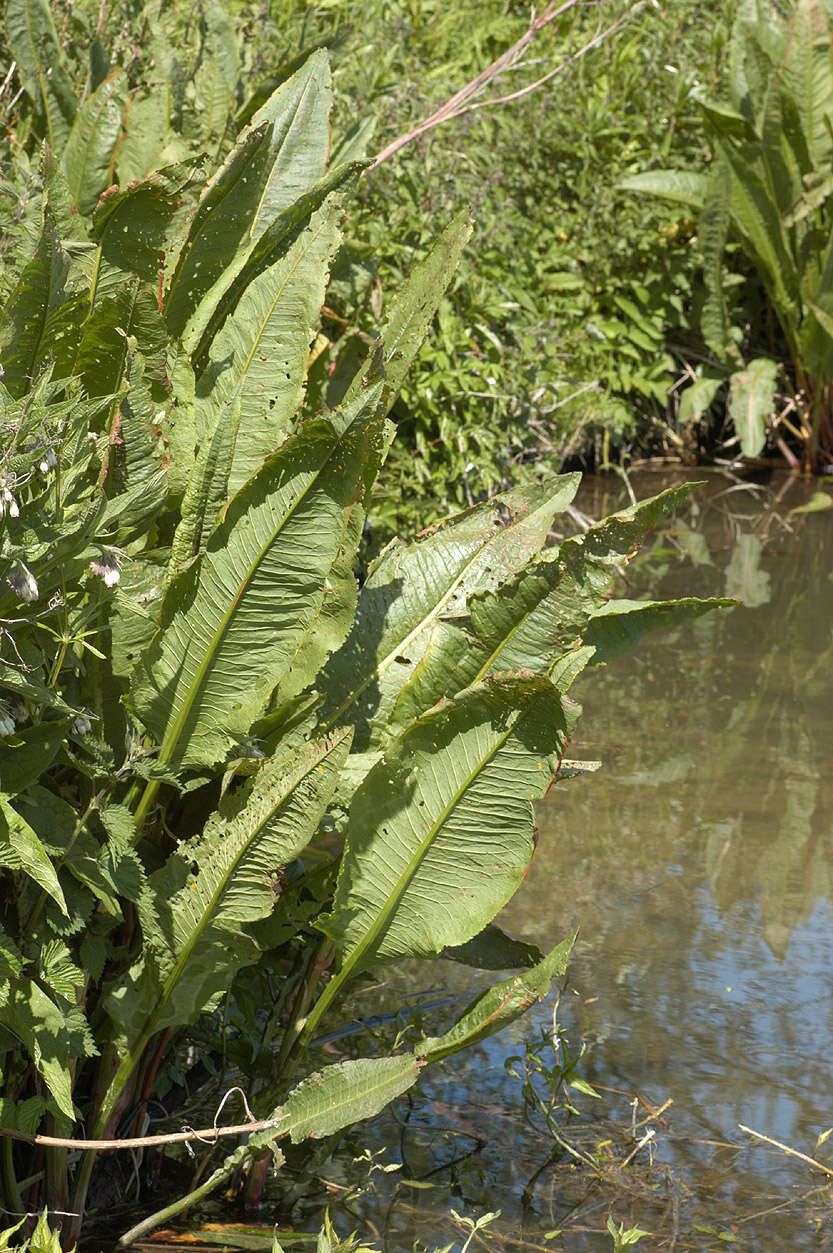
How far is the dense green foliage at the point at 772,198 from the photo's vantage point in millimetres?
6672

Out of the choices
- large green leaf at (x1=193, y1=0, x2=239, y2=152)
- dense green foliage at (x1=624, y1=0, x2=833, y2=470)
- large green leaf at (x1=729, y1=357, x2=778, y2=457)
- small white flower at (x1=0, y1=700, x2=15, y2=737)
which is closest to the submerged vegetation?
small white flower at (x1=0, y1=700, x2=15, y2=737)

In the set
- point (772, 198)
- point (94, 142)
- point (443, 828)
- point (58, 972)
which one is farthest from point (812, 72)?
point (58, 972)

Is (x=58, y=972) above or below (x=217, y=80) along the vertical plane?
below

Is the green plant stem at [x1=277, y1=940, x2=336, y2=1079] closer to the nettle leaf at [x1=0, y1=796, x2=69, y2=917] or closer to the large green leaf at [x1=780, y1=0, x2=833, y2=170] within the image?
the nettle leaf at [x1=0, y1=796, x2=69, y2=917]

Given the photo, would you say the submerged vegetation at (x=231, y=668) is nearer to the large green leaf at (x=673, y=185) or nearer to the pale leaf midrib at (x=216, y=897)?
the pale leaf midrib at (x=216, y=897)

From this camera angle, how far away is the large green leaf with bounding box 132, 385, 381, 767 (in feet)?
5.52

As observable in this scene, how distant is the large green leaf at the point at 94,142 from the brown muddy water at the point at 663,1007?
1494 millimetres

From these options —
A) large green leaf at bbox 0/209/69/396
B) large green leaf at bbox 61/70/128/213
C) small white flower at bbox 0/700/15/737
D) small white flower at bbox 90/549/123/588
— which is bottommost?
small white flower at bbox 0/700/15/737

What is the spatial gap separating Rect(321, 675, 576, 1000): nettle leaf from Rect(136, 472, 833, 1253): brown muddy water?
14.8 inches

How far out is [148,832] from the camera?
1.86m

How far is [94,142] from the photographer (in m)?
2.18

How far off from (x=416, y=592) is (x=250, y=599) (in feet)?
1.29

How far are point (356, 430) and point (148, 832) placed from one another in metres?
0.61

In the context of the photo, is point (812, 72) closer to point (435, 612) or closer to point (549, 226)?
point (549, 226)
